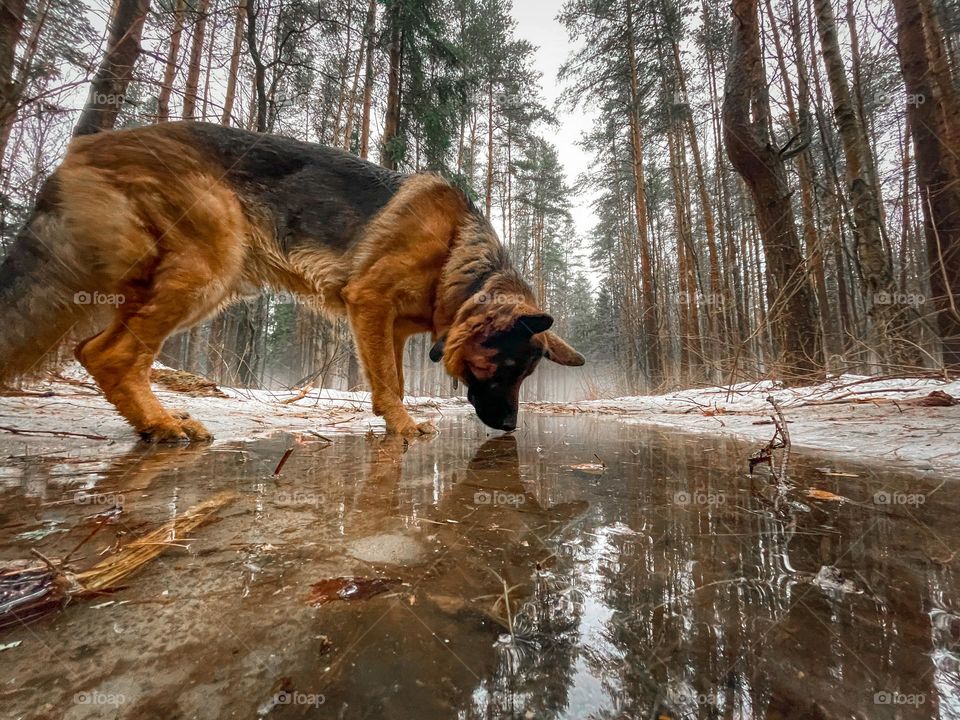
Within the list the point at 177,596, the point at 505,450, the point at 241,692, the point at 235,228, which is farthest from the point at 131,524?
the point at 235,228

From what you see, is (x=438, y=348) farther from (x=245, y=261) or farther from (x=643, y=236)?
(x=643, y=236)

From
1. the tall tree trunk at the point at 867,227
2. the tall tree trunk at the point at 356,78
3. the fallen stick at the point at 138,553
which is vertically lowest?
the fallen stick at the point at 138,553

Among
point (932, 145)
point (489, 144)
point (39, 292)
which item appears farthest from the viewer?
point (489, 144)

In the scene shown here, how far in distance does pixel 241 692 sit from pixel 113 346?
3.01m

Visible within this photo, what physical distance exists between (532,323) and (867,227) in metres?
5.12

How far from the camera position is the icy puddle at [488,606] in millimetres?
512

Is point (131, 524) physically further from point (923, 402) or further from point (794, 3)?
point (794, 3)

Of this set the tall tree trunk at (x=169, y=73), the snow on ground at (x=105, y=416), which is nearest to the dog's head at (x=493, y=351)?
the snow on ground at (x=105, y=416)

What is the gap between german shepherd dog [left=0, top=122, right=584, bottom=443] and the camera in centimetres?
251

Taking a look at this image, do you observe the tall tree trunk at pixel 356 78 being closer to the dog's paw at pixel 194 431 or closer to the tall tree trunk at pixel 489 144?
the tall tree trunk at pixel 489 144

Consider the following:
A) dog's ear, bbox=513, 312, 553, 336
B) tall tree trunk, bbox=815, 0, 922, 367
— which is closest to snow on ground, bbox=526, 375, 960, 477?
tall tree trunk, bbox=815, 0, 922, 367

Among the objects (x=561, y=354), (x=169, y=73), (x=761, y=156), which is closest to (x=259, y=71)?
(x=169, y=73)

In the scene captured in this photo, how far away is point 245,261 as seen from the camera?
11.0 feet

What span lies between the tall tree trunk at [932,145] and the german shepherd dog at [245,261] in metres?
5.39
